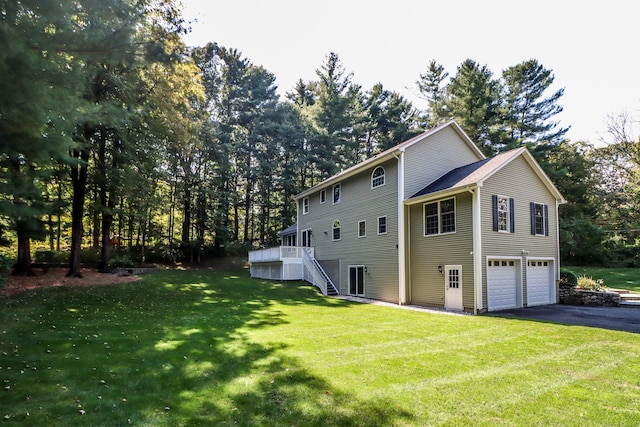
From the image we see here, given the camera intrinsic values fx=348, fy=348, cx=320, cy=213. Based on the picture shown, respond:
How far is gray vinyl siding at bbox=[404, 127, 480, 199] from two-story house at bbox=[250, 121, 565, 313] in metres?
0.05

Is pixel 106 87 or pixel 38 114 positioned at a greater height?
pixel 106 87

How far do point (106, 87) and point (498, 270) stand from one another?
61.0 feet

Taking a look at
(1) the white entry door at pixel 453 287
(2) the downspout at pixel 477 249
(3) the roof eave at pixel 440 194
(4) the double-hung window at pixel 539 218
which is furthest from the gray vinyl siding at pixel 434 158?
(4) the double-hung window at pixel 539 218

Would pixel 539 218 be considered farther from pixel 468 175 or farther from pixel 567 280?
pixel 468 175

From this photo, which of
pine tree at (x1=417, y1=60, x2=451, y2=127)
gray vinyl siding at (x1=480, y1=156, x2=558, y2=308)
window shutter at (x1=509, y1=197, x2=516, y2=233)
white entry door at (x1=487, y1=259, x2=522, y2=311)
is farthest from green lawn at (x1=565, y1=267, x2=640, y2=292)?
pine tree at (x1=417, y1=60, x2=451, y2=127)

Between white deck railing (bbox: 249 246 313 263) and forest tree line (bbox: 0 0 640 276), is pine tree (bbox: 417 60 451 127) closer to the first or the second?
forest tree line (bbox: 0 0 640 276)

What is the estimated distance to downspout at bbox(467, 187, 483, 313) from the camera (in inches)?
479

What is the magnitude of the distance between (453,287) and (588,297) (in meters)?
6.32

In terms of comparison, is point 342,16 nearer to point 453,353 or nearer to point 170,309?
point 453,353

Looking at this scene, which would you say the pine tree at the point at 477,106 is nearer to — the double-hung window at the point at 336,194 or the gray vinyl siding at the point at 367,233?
the double-hung window at the point at 336,194

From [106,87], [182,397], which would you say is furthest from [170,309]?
[106,87]

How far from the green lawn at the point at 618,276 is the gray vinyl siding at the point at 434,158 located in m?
11.7

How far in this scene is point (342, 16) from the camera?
11516 mm

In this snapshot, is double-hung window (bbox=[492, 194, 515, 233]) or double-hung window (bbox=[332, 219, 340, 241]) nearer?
double-hung window (bbox=[492, 194, 515, 233])
